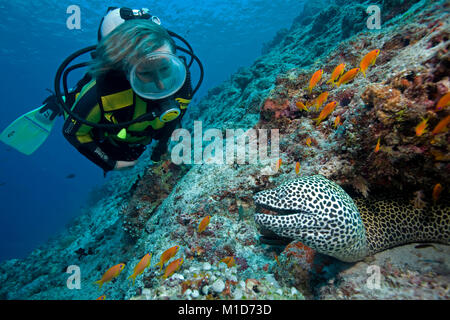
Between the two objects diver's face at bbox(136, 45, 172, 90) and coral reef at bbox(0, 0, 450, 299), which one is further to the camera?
diver's face at bbox(136, 45, 172, 90)

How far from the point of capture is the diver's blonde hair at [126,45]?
9.29ft

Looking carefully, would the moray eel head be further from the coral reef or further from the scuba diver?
the scuba diver

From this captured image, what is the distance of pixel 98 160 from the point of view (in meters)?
3.92

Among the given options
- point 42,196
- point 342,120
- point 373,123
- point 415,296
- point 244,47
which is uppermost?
point 244,47

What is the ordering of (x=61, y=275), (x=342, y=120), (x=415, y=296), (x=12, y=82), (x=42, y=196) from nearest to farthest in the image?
(x=415, y=296) → (x=342, y=120) → (x=61, y=275) → (x=12, y=82) → (x=42, y=196)

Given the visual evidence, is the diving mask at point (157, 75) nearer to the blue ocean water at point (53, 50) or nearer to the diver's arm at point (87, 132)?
the diver's arm at point (87, 132)

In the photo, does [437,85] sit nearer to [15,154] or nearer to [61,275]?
[61,275]

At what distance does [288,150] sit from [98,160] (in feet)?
11.8

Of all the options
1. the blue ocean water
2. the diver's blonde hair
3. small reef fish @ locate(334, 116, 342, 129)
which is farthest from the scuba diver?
the blue ocean water

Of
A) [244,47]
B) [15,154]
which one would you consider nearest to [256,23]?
[244,47]

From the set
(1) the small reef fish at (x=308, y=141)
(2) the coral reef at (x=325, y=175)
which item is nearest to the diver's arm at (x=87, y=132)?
(2) the coral reef at (x=325, y=175)

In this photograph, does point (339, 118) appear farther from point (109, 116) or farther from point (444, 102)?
point (109, 116)

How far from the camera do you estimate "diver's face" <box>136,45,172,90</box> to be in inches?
116

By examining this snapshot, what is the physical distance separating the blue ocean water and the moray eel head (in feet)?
52.7
